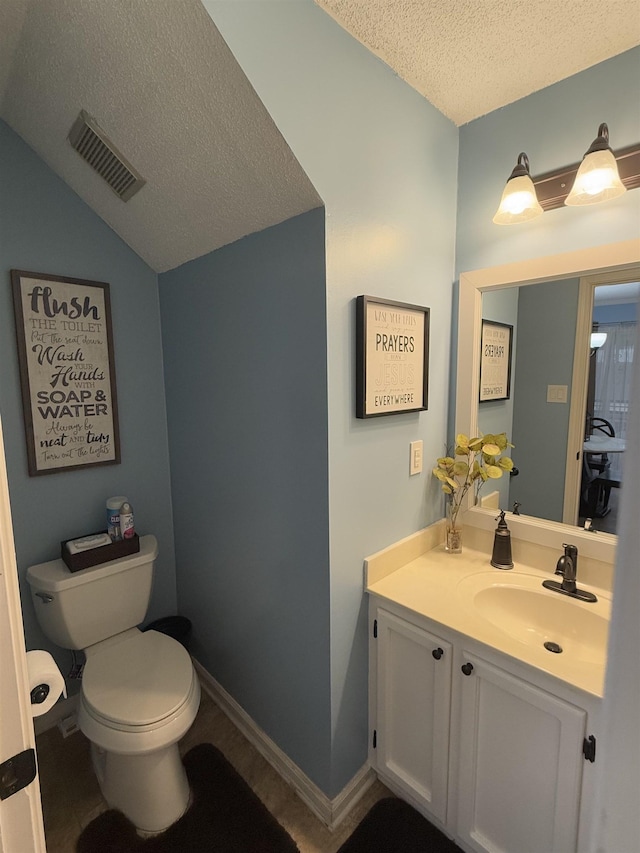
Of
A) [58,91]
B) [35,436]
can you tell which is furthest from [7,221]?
[35,436]

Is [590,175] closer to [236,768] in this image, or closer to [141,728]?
[141,728]

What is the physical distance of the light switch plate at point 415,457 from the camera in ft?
5.08

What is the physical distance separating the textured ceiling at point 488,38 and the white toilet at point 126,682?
2.00m

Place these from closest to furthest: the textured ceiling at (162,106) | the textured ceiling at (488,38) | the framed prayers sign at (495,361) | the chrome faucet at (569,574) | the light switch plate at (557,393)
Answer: the textured ceiling at (162,106), the textured ceiling at (488,38), the chrome faucet at (569,574), the light switch plate at (557,393), the framed prayers sign at (495,361)

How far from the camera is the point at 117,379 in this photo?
1.83 metres

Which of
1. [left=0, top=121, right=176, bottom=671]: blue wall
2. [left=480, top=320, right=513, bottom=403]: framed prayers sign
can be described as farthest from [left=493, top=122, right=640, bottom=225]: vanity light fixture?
[left=0, top=121, right=176, bottom=671]: blue wall

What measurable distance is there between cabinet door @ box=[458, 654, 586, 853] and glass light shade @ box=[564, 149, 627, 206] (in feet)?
4.58

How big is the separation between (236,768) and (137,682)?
0.55 meters

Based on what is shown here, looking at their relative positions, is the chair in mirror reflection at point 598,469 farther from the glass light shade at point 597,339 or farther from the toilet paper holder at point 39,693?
the toilet paper holder at point 39,693

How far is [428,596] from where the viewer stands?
1.34 metres

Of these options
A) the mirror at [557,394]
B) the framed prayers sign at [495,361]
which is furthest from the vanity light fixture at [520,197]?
the framed prayers sign at [495,361]

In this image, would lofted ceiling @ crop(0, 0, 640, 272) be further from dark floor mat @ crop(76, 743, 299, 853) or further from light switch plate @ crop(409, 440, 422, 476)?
dark floor mat @ crop(76, 743, 299, 853)

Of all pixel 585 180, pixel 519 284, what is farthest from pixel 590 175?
pixel 519 284

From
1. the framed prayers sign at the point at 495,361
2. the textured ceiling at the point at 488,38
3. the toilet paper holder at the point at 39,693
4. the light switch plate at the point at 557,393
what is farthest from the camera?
the framed prayers sign at the point at 495,361
